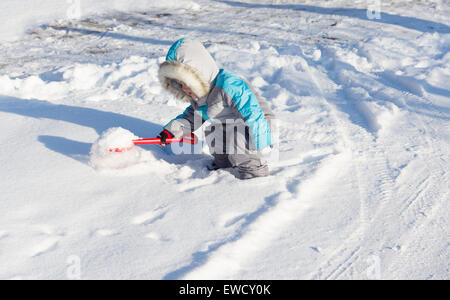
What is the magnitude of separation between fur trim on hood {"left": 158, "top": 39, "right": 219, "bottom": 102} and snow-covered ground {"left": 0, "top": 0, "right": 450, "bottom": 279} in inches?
21.9

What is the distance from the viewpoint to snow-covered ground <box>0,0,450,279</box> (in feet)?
6.22

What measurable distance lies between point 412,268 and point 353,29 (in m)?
4.63

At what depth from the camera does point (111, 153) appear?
102 inches

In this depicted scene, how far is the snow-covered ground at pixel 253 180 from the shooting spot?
190 cm

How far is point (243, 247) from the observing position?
1.96 m

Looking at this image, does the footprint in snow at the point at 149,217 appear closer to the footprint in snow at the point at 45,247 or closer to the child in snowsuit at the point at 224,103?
the footprint in snow at the point at 45,247

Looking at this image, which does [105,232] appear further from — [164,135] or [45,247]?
[164,135]

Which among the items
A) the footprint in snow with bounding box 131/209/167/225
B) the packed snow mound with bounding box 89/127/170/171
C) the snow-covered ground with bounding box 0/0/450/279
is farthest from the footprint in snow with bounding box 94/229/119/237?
the packed snow mound with bounding box 89/127/170/171

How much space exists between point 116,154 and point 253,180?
A: 860mm

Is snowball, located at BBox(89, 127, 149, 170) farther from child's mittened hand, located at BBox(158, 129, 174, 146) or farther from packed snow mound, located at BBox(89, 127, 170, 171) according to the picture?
child's mittened hand, located at BBox(158, 129, 174, 146)

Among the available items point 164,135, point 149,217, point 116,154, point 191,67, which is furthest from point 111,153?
point 191,67
